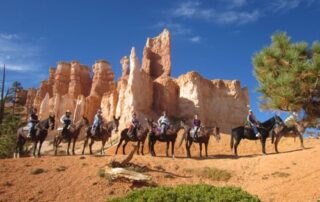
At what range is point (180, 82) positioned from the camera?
62812 mm

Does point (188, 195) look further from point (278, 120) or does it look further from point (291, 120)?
point (278, 120)

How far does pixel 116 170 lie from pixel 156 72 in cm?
5215

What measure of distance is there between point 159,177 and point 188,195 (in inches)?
270

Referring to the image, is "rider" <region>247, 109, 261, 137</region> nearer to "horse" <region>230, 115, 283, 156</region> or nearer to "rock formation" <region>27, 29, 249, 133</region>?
"horse" <region>230, 115, 283, 156</region>

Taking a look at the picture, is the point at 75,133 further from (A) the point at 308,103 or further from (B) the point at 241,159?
(A) the point at 308,103

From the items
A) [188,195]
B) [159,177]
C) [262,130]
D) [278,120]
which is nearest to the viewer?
[188,195]

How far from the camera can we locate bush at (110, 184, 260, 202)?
37.8 feet

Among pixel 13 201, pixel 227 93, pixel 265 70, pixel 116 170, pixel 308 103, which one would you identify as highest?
pixel 227 93

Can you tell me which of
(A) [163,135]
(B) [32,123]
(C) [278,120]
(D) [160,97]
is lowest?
(A) [163,135]

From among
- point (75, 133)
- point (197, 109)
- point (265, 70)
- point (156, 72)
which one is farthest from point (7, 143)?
point (156, 72)

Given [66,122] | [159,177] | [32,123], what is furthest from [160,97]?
[159,177]

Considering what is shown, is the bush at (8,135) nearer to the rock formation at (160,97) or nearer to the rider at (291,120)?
the rock formation at (160,97)

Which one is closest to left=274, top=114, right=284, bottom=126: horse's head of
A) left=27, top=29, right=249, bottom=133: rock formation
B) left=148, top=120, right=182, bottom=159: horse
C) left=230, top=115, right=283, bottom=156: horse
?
left=230, top=115, right=283, bottom=156: horse

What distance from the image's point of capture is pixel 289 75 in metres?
18.7
